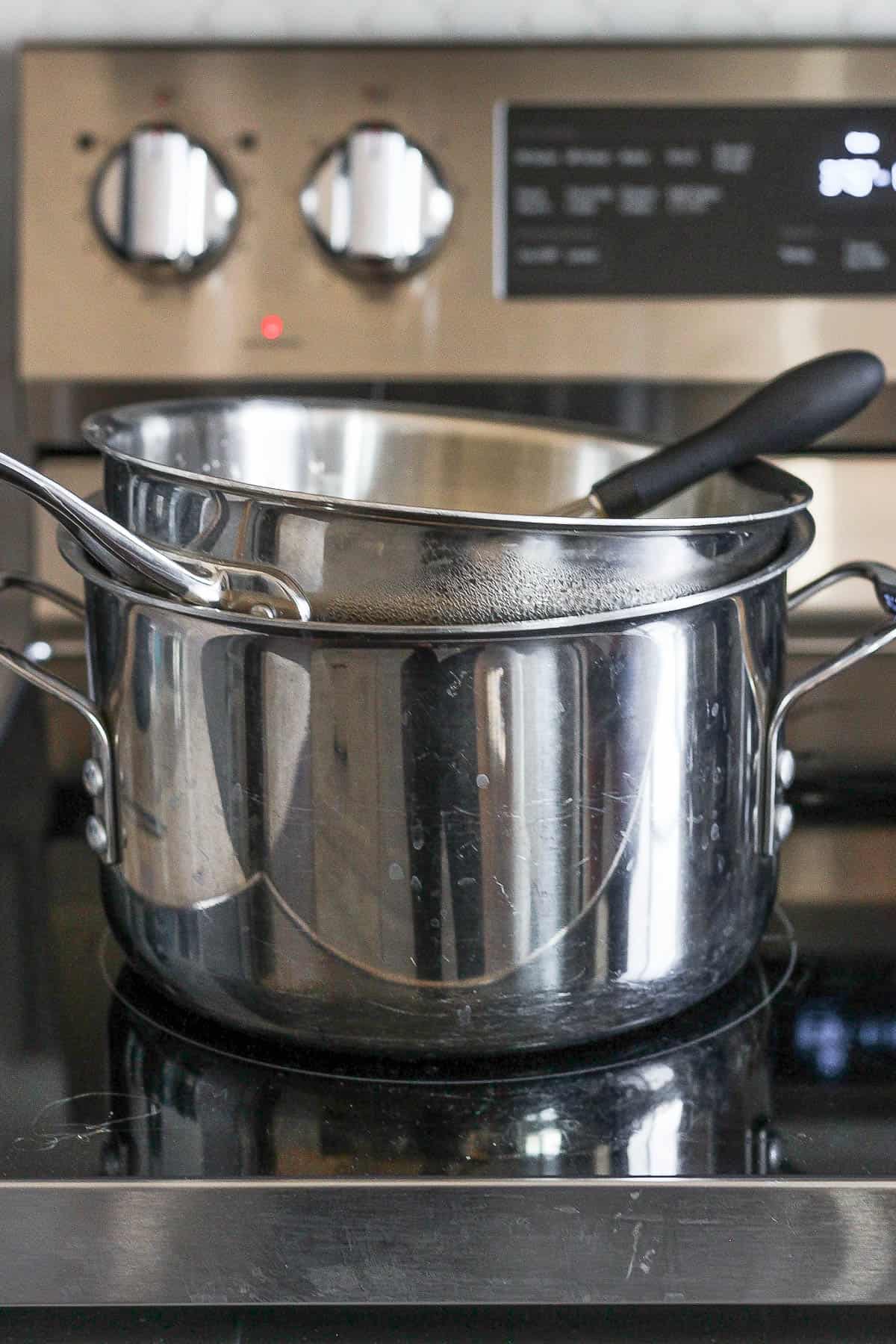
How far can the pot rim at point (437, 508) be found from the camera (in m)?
0.41

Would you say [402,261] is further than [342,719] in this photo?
Yes

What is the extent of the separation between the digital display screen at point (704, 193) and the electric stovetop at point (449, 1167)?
0.44 metres

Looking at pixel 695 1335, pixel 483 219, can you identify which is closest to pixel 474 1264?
pixel 695 1335

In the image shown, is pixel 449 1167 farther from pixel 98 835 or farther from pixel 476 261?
pixel 476 261

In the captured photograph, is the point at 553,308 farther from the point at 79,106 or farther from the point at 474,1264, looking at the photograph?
the point at 474,1264

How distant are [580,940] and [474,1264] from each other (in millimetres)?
96

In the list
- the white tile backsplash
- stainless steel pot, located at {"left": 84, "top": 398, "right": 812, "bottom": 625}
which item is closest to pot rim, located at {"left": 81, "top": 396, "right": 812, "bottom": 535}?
stainless steel pot, located at {"left": 84, "top": 398, "right": 812, "bottom": 625}

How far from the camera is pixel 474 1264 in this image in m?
0.40

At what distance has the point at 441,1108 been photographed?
0.43 metres

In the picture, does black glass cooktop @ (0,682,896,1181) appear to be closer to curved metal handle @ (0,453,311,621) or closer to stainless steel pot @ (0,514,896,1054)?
stainless steel pot @ (0,514,896,1054)

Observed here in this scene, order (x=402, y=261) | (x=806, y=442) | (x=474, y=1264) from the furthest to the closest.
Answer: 1. (x=402, y=261)
2. (x=806, y=442)
3. (x=474, y=1264)

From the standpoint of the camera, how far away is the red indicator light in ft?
2.54

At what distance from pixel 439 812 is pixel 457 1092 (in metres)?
0.09

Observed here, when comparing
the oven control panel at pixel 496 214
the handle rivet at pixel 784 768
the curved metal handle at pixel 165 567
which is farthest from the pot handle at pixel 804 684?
the oven control panel at pixel 496 214
